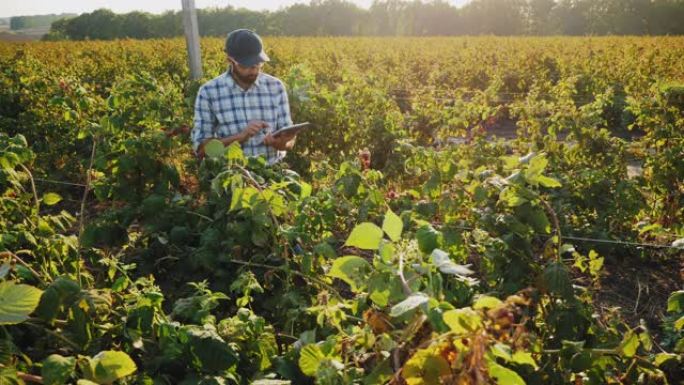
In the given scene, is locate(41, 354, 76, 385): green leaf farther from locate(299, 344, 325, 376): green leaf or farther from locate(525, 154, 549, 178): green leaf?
locate(525, 154, 549, 178): green leaf

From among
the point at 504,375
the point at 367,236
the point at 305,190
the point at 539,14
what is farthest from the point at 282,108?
the point at 539,14

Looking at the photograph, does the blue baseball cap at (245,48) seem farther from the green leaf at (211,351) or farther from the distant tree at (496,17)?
the distant tree at (496,17)

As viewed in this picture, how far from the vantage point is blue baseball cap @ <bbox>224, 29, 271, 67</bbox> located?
323cm

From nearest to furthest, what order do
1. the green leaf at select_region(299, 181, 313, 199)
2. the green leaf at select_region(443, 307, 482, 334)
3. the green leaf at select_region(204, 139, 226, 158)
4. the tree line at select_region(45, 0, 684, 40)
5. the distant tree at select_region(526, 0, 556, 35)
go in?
the green leaf at select_region(443, 307, 482, 334) → the green leaf at select_region(204, 139, 226, 158) → the green leaf at select_region(299, 181, 313, 199) → the tree line at select_region(45, 0, 684, 40) → the distant tree at select_region(526, 0, 556, 35)

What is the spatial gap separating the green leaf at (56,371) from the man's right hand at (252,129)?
2237 mm

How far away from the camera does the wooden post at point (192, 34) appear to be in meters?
5.63

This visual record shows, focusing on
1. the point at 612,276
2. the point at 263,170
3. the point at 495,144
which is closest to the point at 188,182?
the point at 495,144

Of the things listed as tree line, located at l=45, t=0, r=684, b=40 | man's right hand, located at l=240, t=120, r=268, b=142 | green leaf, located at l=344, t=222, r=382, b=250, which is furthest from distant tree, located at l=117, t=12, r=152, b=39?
green leaf, located at l=344, t=222, r=382, b=250

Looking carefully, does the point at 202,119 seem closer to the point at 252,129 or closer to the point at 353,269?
the point at 252,129

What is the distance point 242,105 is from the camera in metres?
3.49

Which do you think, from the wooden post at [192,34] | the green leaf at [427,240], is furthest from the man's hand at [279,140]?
the wooden post at [192,34]

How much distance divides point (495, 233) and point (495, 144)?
250 cm

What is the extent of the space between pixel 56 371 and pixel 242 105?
2555 millimetres

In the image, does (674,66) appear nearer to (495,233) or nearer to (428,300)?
(495,233)
